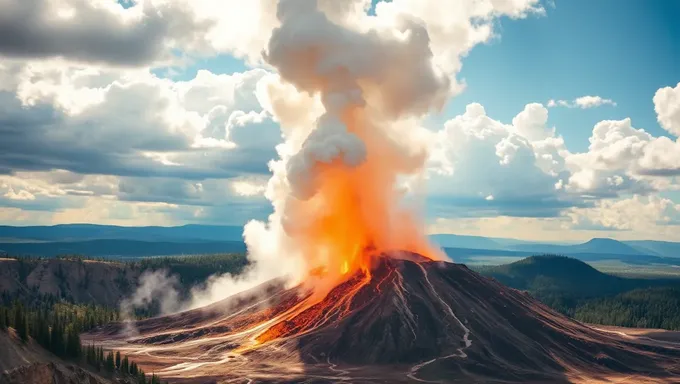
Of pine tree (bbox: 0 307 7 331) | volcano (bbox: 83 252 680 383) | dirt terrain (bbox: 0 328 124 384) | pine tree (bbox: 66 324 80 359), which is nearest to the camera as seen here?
dirt terrain (bbox: 0 328 124 384)

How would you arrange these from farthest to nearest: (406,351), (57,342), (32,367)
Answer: (406,351) < (57,342) < (32,367)

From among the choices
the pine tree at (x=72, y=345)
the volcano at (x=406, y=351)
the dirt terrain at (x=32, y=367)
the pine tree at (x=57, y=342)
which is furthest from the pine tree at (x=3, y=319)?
the volcano at (x=406, y=351)

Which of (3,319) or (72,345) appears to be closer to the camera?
(3,319)

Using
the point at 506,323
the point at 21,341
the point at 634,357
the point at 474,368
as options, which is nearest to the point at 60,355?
the point at 21,341

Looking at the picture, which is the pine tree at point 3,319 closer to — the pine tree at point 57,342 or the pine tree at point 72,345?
the pine tree at point 57,342

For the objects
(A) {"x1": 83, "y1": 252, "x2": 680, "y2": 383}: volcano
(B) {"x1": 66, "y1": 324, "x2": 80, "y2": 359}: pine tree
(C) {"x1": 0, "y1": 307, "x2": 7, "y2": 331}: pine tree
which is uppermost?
(C) {"x1": 0, "y1": 307, "x2": 7, "y2": 331}: pine tree

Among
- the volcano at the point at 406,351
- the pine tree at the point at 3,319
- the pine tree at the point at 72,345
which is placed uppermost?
the pine tree at the point at 3,319

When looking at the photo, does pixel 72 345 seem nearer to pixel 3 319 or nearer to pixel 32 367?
pixel 3 319

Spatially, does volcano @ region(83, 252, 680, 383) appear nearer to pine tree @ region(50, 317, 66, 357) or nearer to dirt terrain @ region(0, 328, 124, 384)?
pine tree @ region(50, 317, 66, 357)

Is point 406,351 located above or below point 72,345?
below

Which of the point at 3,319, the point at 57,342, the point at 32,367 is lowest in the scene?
the point at 32,367

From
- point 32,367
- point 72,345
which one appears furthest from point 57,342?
point 32,367

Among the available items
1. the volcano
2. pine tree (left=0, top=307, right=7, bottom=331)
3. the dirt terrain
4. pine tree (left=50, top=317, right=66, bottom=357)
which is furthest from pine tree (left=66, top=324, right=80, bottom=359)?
the volcano
